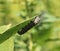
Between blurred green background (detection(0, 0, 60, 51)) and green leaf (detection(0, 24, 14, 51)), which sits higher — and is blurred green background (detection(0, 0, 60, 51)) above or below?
above

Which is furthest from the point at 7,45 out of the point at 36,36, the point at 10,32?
the point at 36,36

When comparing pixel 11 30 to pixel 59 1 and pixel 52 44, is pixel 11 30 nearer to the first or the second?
pixel 52 44

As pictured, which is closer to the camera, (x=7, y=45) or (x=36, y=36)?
(x=7, y=45)

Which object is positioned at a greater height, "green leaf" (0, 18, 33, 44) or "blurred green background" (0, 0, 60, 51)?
"blurred green background" (0, 0, 60, 51)

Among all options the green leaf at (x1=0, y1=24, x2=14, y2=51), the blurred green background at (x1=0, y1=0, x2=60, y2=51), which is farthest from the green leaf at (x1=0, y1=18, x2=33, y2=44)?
the blurred green background at (x1=0, y1=0, x2=60, y2=51)

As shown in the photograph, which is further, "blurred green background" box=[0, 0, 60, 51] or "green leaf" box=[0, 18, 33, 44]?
"blurred green background" box=[0, 0, 60, 51]

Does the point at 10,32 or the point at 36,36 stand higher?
the point at 36,36

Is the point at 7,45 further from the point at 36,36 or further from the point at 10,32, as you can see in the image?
the point at 36,36

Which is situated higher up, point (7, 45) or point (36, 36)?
point (36, 36)

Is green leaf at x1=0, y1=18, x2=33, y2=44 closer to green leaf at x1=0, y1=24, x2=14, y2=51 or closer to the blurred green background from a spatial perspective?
green leaf at x1=0, y1=24, x2=14, y2=51

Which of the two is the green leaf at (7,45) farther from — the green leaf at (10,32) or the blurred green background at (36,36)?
the blurred green background at (36,36)

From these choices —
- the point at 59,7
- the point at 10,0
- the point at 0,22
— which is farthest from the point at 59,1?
the point at 0,22
